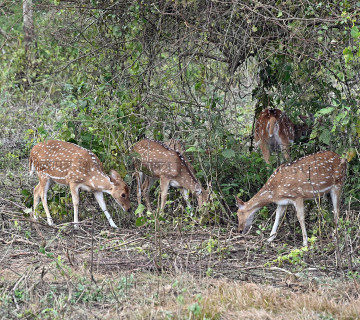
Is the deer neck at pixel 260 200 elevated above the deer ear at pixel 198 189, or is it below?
above

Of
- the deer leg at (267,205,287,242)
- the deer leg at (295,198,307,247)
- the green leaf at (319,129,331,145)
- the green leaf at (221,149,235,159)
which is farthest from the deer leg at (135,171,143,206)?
the green leaf at (319,129,331,145)

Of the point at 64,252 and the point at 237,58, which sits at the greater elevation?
the point at 237,58

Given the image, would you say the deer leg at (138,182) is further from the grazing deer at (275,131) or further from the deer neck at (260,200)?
the grazing deer at (275,131)

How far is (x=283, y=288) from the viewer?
625 centimetres

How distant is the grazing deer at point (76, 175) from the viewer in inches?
364

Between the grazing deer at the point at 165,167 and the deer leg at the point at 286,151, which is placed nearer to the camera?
the grazing deer at the point at 165,167

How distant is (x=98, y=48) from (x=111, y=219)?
2483mm

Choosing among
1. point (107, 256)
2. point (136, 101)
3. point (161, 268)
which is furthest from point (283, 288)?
point (136, 101)

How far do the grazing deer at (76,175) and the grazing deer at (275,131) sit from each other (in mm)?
2384

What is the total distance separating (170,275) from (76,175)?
10.2ft

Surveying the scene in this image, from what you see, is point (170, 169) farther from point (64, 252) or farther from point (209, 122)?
point (64, 252)

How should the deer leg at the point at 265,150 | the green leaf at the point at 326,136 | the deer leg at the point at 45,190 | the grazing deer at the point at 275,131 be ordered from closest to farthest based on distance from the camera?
the green leaf at the point at 326,136 → the deer leg at the point at 45,190 → the deer leg at the point at 265,150 → the grazing deer at the point at 275,131

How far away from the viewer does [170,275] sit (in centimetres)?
657

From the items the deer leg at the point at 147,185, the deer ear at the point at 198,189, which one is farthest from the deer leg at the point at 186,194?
the deer leg at the point at 147,185
